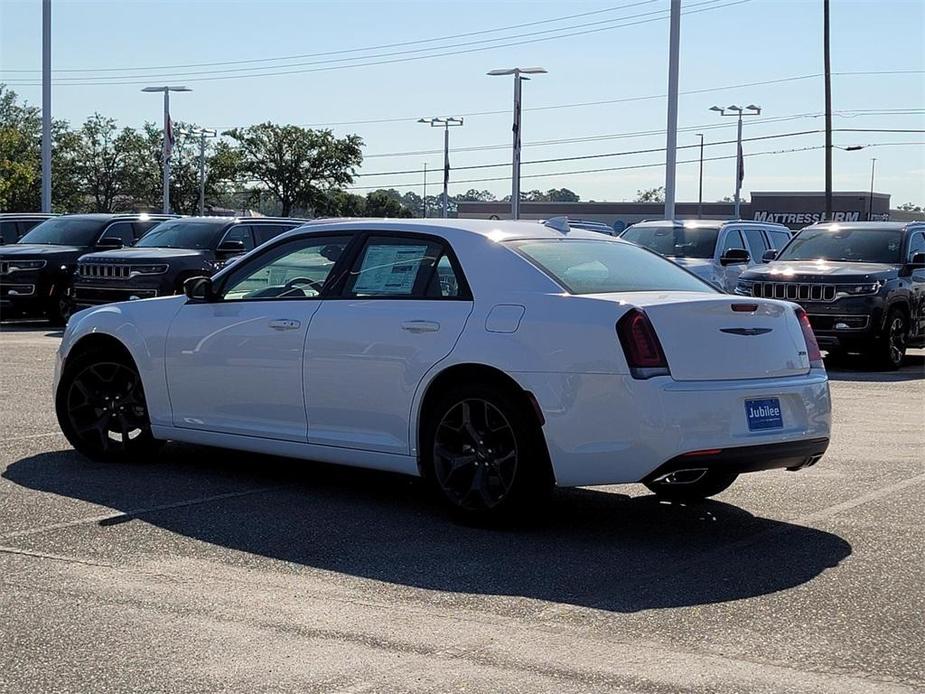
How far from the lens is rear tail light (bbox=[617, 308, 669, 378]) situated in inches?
259

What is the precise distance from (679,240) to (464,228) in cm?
1375

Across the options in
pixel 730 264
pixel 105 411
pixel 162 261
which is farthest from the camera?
→ pixel 162 261

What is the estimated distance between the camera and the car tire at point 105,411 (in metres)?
8.86

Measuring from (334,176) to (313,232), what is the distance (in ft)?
263

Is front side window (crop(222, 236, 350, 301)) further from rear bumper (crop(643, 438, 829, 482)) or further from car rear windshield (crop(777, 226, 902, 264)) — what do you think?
car rear windshield (crop(777, 226, 902, 264))

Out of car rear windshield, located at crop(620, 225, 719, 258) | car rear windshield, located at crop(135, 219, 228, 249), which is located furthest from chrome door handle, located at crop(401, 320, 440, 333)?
car rear windshield, located at crop(135, 219, 228, 249)

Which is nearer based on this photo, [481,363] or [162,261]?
[481,363]

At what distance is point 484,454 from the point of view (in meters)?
7.00

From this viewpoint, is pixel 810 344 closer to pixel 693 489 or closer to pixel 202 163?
pixel 693 489

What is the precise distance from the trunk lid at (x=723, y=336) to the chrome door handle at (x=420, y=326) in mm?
1059

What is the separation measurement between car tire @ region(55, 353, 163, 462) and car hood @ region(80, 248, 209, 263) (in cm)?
1185

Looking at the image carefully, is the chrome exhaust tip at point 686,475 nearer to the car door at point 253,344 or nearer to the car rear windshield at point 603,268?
the car rear windshield at point 603,268

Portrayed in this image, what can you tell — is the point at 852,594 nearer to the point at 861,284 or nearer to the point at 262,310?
the point at 262,310

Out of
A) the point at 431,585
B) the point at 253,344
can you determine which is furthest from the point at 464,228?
the point at 431,585
